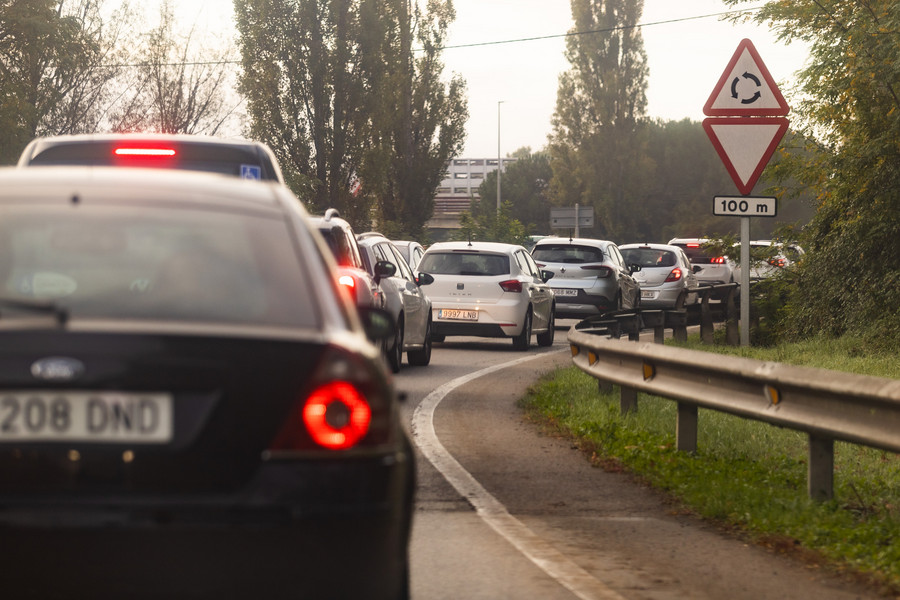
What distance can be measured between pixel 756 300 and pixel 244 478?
21170mm

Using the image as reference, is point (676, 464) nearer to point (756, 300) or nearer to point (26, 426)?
point (26, 426)

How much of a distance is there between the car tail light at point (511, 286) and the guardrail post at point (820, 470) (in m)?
12.9

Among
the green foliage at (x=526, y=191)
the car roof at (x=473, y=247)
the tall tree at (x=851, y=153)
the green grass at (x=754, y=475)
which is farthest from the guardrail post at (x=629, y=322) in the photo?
the green foliage at (x=526, y=191)

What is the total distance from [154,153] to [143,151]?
75 millimetres

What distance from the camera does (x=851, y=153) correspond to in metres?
18.3

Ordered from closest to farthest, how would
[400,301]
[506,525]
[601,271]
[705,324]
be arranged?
1. [506,525]
2. [400,301]
3. [705,324]
4. [601,271]

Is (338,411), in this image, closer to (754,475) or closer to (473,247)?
(754,475)

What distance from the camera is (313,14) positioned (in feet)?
139

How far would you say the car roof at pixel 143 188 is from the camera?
13.5 feet

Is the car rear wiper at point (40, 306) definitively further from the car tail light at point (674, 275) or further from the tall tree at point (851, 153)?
the car tail light at point (674, 275)

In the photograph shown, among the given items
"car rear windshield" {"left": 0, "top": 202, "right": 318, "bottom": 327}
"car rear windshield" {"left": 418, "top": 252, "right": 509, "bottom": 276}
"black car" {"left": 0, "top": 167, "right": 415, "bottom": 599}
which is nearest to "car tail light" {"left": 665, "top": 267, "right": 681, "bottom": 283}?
"car rear windshield" {"left": 418, "top": 252, "right": 509, "bottom": 276}

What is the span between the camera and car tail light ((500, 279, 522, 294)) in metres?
20.2

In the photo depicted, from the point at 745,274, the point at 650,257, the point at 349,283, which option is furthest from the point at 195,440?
the point at 650,257

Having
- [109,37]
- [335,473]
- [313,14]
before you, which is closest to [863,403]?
[335,473]
